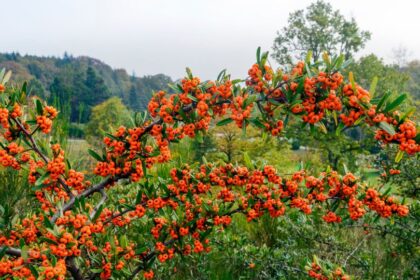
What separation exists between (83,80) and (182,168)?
1934 inches

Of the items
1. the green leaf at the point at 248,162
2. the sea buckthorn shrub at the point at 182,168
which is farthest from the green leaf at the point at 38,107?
the green leaf at the point at 248,162

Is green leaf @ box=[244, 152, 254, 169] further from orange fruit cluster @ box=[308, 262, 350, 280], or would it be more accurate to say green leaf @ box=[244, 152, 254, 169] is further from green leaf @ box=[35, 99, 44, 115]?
green leaf @ box=[35, 99, 44, 115]

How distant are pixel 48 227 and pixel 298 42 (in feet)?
57.2

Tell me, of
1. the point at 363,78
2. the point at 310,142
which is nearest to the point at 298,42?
the point at 363,78

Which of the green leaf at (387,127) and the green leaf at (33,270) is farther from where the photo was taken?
the green leaf at (33,270)

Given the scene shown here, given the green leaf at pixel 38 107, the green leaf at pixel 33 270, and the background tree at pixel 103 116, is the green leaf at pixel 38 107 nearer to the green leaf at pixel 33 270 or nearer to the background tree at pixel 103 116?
the green leaf at pixel 33 270

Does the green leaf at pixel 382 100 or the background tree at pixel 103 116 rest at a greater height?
the green leaf at pixel 382 100

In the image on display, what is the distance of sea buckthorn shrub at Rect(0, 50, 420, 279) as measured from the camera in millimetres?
2031

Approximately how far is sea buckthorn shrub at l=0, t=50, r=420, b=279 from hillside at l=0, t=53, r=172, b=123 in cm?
3382

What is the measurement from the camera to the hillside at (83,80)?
4603cm

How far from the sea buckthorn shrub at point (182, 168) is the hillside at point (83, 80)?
33.8m

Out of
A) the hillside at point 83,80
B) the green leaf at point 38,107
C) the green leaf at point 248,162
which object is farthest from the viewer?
the hillside at point 83,80

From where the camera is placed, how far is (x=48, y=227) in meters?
2.09

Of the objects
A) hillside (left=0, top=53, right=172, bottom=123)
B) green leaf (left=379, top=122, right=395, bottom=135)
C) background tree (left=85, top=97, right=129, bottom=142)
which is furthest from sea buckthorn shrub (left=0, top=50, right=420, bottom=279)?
hillside (left=0, top=53, right=172, bottom=123)
